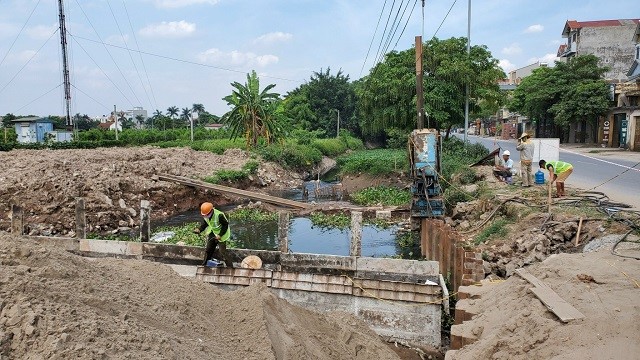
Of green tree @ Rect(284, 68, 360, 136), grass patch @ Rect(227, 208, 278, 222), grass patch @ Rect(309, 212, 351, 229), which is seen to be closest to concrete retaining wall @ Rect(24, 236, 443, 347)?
grass patch @ Rect(309, 212, 351, 229)

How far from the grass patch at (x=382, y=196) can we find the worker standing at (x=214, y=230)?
1292 centimetres

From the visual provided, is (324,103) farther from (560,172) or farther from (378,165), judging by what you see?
(560,172)

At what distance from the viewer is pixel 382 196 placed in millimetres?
23922

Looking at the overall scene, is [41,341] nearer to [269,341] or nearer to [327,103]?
[269,341]

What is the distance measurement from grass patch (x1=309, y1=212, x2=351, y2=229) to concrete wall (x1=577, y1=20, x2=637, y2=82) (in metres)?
42.2

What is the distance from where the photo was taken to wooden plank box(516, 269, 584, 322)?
5387mm

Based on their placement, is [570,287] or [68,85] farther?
[68,85]

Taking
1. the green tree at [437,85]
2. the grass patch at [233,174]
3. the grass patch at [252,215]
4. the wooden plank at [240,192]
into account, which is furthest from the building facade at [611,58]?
the grass patch at [252,215]

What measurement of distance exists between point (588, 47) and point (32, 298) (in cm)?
5623

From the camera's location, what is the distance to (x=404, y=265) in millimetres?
9648

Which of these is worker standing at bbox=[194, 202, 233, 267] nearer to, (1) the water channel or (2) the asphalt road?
(1) the water channel

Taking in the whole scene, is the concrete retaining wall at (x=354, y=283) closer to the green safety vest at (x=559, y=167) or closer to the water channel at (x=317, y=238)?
the water channel at (x=317, y=238)

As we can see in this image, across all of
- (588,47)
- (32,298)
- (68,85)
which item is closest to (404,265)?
(32,298)

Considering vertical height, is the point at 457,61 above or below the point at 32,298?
above
